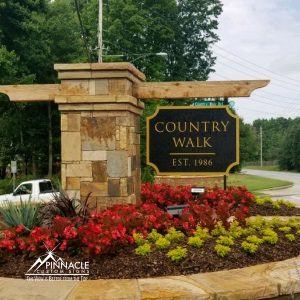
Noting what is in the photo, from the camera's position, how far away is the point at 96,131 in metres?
6.88

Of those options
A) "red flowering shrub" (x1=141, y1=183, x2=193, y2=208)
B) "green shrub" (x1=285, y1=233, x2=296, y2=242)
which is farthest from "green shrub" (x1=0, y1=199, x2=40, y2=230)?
"green shrub" (x1=285, y1=233, x2=296, y2=242)

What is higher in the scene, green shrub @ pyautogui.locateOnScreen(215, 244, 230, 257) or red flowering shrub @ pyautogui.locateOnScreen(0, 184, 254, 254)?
red flowering shrub @ pyautogui.locateOnScreen(0, 184, 254, 254)

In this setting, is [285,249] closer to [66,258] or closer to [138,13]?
[66,258]

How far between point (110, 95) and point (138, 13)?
28.7 meters

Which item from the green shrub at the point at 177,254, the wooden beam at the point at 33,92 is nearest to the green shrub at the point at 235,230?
the green shrub at the point at 177,254

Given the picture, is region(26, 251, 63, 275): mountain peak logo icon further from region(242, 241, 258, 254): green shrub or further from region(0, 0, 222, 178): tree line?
region(0, 0, 222, 178): tree line

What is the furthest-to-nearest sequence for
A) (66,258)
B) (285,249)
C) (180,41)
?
(180,41)
(285,249)
(66,258)

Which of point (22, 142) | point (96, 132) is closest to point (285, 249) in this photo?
point (96, 132)

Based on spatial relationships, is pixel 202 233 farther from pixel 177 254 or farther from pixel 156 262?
pixel 156 262

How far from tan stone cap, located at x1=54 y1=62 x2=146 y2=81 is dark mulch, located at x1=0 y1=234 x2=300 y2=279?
2.90 m

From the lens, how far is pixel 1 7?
70.6 feet

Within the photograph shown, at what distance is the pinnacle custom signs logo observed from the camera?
4.43 metres

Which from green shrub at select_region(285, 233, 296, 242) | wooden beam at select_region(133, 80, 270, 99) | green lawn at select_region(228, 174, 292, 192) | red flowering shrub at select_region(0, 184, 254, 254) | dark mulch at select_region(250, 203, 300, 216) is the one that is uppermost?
wooden beam at select_region(133, 80, 270, 99)

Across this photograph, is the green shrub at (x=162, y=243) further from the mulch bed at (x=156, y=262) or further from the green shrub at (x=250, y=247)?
the green shrub at (x=250, y=247)
